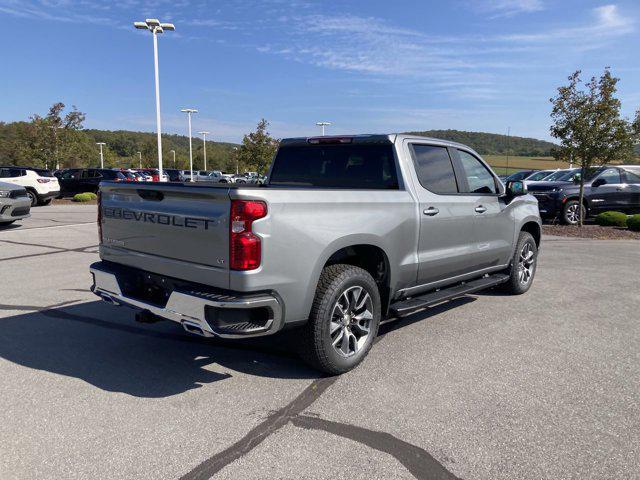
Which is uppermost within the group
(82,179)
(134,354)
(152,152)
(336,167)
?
(152,152)

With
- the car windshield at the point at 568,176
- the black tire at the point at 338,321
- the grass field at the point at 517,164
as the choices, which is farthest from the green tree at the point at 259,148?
the black tire at the point at 338,321

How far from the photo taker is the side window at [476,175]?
5.44 m

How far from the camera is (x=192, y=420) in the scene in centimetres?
316

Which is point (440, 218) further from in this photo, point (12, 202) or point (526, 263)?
point (12, 202)

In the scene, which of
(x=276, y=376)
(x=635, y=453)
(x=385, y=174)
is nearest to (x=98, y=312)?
(x=276, y=376)

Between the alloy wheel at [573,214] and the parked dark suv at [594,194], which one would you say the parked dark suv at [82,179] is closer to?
the parked dark suv at [594,194]

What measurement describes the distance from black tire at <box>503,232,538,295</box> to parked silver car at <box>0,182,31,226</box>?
11.3 meters

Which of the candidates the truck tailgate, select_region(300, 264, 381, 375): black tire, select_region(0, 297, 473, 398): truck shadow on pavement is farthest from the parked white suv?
select_region(300, 264, 381, 375): black tire

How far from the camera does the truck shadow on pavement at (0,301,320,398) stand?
12.5ft

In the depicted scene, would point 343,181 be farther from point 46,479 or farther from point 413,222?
point 46,479

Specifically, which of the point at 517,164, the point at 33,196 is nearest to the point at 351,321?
the point at 33,196

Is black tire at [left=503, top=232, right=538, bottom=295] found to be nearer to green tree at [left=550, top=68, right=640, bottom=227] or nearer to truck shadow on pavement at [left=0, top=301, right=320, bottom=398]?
truck shadow on pavement at [left=0, top=301, right=320, bottom=398]

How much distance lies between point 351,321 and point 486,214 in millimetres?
2360

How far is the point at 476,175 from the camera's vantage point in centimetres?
561
